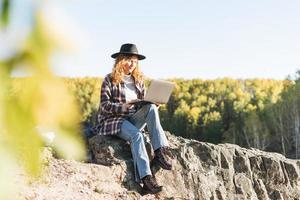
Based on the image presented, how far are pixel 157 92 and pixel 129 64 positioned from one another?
60 centimetres

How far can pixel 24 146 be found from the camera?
0.46 m

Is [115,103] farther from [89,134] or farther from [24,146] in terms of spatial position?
[24,146]

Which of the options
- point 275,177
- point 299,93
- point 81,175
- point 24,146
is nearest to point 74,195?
point 81,175

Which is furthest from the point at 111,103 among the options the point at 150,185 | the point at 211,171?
the point at 211,171

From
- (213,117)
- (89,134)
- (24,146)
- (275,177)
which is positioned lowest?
(213,117)

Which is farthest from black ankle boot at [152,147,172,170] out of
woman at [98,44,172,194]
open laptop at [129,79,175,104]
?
open laptop at [129,79,175,104]

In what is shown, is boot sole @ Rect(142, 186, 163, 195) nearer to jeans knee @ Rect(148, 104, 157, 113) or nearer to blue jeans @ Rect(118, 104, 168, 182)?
blue jeans @ Rect(118, 104, 168, 182)

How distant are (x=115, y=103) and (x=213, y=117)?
4574 cm

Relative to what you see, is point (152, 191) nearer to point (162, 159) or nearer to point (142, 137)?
point (162, 159)

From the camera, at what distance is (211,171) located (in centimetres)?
806

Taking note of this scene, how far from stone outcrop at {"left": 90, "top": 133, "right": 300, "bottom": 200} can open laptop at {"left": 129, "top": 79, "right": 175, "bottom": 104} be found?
0.74 m

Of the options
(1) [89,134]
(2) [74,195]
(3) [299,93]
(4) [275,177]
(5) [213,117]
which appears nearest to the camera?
(2) [74,195]

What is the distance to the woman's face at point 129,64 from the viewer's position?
7371 mm

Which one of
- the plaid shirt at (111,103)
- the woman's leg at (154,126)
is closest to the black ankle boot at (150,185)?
the woman's leg at (154,126)
